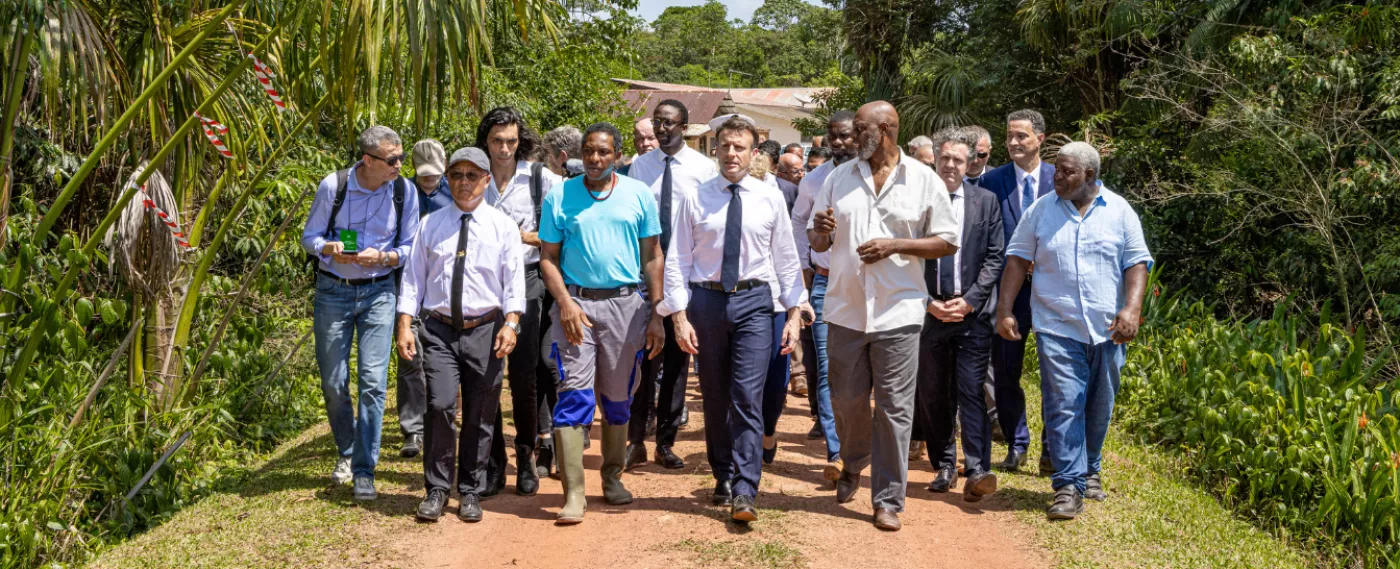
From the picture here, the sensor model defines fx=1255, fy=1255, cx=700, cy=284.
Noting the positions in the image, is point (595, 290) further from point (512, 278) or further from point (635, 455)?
→ point (635, 455)

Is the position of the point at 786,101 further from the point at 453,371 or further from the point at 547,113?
the point at 453,371

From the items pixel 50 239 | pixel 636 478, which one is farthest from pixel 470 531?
pixel 50 239

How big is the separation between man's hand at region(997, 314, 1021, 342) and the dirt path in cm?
90

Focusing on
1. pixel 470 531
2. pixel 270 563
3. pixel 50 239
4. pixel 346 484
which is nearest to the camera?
pixel 270 563

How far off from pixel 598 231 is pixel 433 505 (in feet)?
5.06

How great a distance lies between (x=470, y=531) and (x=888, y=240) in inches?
94.3

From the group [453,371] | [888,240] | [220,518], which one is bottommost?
[220,518]

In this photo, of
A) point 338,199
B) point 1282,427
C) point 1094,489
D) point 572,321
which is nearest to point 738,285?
point 572,321

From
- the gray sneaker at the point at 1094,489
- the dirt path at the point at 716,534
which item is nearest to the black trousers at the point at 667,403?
the dirt path at the point at 716,534

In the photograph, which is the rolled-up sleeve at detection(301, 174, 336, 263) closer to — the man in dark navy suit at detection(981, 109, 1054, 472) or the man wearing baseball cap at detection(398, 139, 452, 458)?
the man wearing baseball cap at detection(398, 139, 452, 458)

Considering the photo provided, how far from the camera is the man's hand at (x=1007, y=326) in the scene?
630 cm

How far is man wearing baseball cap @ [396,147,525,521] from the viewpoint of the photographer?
5961mm

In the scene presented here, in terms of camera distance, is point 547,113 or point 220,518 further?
point 547,113

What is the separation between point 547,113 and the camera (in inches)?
700
